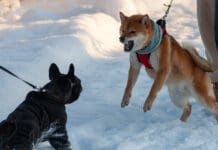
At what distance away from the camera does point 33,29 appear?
8.74m

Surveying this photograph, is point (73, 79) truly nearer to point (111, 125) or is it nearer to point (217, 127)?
point (111, 125)

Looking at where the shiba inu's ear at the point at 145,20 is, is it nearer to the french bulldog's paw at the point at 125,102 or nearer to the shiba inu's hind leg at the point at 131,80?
the shiba inu's hind leg at the point at 131,80

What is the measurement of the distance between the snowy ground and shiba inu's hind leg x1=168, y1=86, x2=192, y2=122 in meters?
0.08

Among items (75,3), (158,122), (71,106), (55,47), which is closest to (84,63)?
(55,47)

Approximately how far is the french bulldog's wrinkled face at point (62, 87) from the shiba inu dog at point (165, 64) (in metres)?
1.03

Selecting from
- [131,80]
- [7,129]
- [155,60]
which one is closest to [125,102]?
[131,80]

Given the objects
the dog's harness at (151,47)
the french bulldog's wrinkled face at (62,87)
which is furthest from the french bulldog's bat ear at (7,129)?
the dog's harness at (151,47)

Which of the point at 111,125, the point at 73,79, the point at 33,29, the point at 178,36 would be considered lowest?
the point at 178,36

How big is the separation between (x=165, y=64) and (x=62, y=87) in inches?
53.6

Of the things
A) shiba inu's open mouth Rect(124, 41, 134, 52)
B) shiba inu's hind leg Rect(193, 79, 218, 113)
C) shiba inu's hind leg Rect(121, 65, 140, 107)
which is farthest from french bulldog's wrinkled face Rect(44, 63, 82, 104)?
shiba inu's hind leg Rect(193, 79, 218, 113)

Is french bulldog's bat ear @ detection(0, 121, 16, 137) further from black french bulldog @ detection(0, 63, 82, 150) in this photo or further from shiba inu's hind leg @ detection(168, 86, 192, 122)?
shiba inu's hind leg @ detection(168, 86, 192, 122)

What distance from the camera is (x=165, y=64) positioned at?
4.93 metres

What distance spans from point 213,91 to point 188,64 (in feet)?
1.08

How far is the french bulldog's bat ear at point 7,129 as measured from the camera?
10.5 feet
